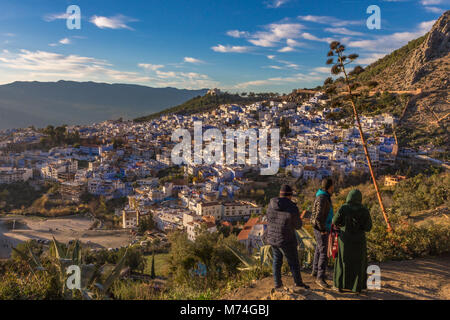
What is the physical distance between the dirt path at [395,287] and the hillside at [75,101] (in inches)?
3027

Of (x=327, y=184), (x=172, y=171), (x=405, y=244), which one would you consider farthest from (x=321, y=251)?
(x=172, y=171)

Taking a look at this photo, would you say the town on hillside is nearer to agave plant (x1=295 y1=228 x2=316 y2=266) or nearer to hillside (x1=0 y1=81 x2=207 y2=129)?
agave plant (x1=295 y1=228 x2=316 y2=266)

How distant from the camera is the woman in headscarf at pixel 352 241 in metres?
2.67

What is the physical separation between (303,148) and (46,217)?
2485cm

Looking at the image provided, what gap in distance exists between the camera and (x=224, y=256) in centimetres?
424

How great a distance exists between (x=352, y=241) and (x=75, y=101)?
11424 cm

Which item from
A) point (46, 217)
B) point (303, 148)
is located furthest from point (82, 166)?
point (303, 148)

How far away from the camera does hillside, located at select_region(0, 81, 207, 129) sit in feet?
238

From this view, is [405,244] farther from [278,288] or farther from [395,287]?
[278,288]

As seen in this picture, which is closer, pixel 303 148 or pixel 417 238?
pixel 417 238

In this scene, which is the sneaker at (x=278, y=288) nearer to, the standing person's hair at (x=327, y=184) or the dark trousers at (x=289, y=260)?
the dark trousers at (x=289, y=260)

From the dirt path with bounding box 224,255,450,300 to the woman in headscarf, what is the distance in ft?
0.51

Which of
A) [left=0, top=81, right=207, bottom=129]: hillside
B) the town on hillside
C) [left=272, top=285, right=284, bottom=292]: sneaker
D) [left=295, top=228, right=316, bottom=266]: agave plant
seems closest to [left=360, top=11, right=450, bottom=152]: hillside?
the town on hillside
